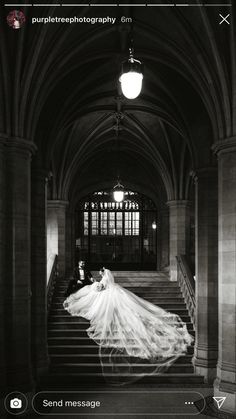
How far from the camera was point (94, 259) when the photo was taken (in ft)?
89.1

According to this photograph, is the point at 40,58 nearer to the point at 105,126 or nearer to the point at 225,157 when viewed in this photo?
the point at 225,157

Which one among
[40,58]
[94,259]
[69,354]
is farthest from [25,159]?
[94,259]

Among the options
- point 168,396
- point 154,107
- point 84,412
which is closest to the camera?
point 84,412

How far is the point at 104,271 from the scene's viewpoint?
17094 millimetres

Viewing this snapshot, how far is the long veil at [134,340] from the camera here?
12.5 m

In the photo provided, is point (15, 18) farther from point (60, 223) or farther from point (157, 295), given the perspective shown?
point (60, 223)

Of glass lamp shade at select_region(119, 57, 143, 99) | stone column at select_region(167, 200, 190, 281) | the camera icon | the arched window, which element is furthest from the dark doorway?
glass lamp shade at select_region(119, 57, 143, 99)

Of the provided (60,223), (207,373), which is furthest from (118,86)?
(207,373)

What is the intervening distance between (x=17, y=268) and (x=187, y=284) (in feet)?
26.8

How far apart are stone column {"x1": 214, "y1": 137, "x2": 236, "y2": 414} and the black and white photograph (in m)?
0.03

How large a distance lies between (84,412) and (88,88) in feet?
28.7

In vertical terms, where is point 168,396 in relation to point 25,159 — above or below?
below

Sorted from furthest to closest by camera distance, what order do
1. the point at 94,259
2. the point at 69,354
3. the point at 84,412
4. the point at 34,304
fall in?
the point at 94,259
the point at 69,354
the point at 34,304
the point at 84,412

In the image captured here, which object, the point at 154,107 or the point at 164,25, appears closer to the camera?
the point at 164,25
